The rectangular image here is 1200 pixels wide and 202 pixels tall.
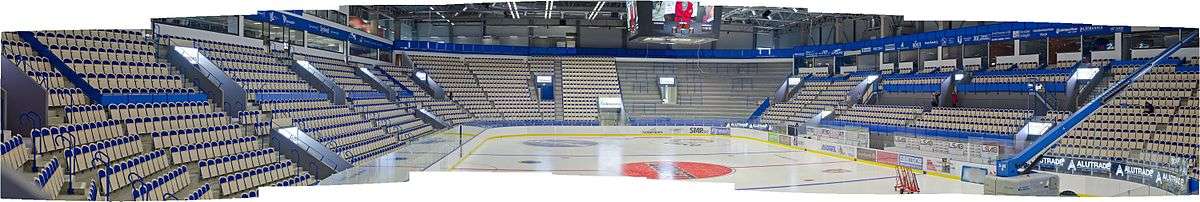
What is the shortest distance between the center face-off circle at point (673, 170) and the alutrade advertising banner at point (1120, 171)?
630 centimetres

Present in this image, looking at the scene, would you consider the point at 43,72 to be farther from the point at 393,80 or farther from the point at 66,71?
the point at 393,80

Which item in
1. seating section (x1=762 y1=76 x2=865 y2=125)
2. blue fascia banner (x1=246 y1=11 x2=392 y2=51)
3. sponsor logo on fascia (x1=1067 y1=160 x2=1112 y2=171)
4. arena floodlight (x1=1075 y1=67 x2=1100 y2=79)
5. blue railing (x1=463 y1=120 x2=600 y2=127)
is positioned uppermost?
blue fascia banner (x1=246 y1=11 x2=392 y2=51)

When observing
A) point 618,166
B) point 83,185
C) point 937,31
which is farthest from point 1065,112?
point 83,185

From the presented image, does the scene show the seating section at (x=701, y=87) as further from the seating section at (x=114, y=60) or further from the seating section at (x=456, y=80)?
the seating section at (x=114, y=60)

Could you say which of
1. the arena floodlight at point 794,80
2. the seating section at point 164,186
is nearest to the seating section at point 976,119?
the arena floodlight at point 794,80

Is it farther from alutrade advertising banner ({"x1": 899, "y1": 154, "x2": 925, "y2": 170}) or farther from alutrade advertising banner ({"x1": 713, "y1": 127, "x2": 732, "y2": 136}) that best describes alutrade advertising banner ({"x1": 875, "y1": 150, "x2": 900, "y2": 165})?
alutrade advertising banner ({"x1": 713, "y1": 127, "x2": 732, "y2": 136})

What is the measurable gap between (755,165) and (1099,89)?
299 inches

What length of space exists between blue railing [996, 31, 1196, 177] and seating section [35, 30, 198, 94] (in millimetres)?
13108

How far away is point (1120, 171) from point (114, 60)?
1655 cm

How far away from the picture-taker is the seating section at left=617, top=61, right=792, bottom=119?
Answer: 3359 centimetres

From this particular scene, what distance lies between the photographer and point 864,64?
30.4 metres

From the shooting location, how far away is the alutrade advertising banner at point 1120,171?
13.3m

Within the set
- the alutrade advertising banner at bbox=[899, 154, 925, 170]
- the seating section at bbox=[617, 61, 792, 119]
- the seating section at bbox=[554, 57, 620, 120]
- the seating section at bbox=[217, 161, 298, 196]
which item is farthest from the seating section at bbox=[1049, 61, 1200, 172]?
the seating section at bbox=[554, 57, 620, 120]

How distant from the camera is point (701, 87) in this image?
34469 mm
